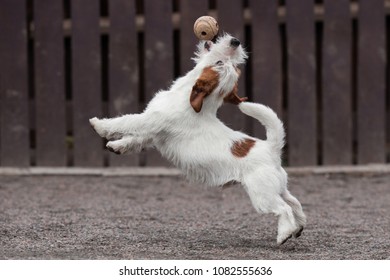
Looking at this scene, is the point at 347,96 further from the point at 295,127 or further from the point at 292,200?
the point at 292,200

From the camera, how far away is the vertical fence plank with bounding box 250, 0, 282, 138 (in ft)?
30.1

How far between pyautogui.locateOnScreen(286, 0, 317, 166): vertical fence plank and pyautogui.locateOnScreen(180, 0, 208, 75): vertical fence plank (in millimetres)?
798

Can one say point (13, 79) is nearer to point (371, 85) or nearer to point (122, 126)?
point (371, 85)

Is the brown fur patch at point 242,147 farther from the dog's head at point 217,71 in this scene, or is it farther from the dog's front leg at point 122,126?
the dog's front leg at point 122,126

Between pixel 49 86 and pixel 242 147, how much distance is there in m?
3.89

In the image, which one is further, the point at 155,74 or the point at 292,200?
the point at 155,74

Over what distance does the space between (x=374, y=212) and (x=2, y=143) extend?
3.56m

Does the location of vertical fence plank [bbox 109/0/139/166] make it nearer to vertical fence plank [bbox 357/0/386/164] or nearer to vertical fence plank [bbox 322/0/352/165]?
vertical fence plank [bbox 322/0/352/165]

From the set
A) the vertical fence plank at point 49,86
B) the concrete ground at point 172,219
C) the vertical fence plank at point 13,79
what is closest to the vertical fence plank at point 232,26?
the concrete ground at point 172,219

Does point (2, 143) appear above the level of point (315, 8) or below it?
below

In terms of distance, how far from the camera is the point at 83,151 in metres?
9.27

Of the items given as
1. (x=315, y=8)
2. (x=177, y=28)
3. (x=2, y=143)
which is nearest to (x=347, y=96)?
(x=315, y=8)

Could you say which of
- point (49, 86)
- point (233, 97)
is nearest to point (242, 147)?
point (233, 97)

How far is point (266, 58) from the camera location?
30.2ft
